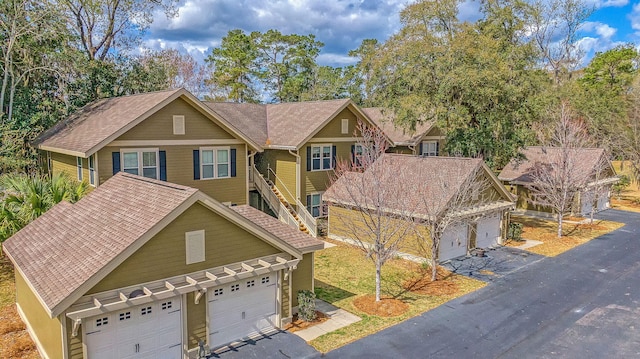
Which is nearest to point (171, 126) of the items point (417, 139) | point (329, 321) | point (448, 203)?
point (329, 321)

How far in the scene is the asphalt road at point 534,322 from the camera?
44.0 ft

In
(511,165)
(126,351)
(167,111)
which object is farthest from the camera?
(511,165)

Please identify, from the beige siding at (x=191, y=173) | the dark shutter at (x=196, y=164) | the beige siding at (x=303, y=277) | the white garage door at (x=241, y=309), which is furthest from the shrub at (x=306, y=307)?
the dark shutter at (x=196, y=164)

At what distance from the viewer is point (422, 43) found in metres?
28.7

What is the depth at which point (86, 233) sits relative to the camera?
41.1 feet

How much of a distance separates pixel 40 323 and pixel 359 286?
38.1 ft

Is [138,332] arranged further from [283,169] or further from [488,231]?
[488,231]

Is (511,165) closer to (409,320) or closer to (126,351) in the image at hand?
(409,320)

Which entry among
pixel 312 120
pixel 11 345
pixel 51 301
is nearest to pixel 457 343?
pixel 51 301

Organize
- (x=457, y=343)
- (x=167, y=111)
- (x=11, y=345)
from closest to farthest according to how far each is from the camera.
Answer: (x=11, y=345) → (x=457, y=343) → (x=167, y=111)

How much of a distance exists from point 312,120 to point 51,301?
21.1m

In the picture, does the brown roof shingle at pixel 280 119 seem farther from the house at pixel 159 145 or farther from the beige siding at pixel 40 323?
the beige siding at pixel 40 323

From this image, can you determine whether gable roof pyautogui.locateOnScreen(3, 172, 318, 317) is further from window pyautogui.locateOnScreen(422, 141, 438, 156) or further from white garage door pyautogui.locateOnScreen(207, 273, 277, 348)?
window pyautogui.locateOnScreen(422, 141, 438, 156)

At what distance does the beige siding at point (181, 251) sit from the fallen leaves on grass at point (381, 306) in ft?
16.9
